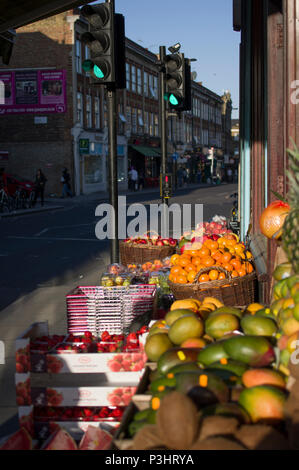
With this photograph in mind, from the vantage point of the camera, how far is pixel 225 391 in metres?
2.41

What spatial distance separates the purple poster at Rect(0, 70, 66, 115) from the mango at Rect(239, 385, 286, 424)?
34447 millimetres

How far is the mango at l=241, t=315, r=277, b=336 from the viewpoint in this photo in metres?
2.96

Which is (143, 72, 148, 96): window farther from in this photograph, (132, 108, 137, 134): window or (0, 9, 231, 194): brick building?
(0, 9, 231, 194): brick building

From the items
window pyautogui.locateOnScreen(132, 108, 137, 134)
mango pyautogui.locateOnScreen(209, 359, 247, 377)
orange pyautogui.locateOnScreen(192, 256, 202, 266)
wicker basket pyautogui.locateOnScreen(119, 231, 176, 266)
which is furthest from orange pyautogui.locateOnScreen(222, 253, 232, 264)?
window pyautogui.locateOnScreen(132, 108, 137, 134)

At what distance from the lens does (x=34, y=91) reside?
36.2m

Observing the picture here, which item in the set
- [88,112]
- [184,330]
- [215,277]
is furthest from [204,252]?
[88,112]

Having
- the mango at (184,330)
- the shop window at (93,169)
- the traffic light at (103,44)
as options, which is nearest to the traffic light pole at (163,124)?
the traffic light at (103,44)

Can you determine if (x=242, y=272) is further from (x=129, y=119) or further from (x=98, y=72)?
(x=129, y=119)

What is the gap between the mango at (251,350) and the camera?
2670 millimetres

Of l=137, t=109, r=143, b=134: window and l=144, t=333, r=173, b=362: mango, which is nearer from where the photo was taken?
l=144, t=333, r=173, b=362: mango

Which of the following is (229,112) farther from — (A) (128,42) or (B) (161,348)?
(B) (161,348)

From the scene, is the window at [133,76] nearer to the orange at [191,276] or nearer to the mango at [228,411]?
the orange at [191,276]

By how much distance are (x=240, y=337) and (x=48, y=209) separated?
25247 mm

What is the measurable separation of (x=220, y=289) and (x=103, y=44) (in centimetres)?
341
